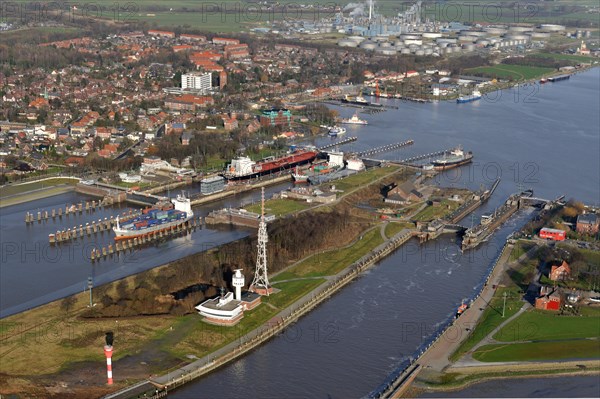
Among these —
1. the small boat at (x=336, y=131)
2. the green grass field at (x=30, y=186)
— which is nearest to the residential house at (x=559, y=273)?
the green grass field at (x=30, y=186)

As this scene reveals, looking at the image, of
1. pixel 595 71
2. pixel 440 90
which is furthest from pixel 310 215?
pixel 595 71

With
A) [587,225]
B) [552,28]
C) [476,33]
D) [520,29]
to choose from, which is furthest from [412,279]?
[552,28]

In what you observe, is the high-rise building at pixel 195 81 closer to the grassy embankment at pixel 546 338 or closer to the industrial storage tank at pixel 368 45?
the industrial storage tank at pixel 368 45

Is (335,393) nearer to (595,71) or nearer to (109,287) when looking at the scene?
(109,287)

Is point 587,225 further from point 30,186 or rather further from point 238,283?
point 30,186

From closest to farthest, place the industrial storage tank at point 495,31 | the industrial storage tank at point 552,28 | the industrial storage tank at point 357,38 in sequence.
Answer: the industrial storage tank at point 357,38 → the industrial storage tank at point 495,31 → the industrial storage tank at point 552,28

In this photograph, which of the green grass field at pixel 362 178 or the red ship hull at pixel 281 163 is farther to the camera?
the red ship hull at pixel 281 163
